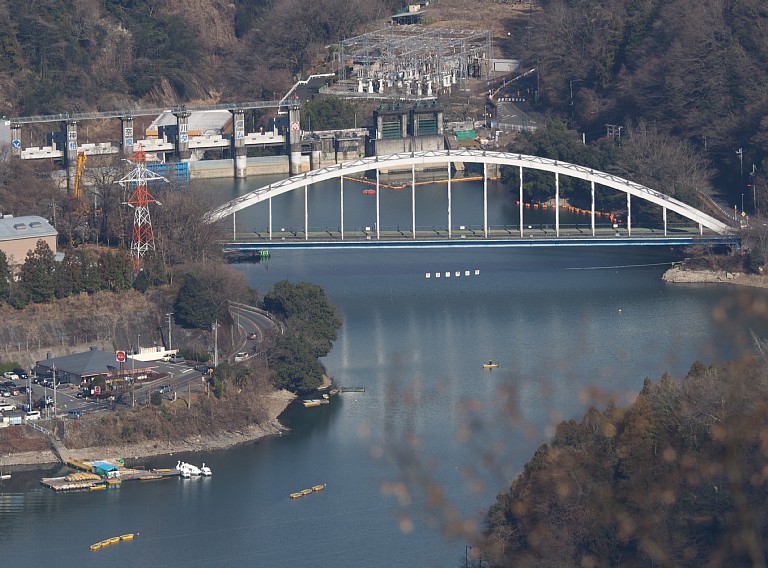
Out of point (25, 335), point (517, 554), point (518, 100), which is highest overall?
point (518, 100)

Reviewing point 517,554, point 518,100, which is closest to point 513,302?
point 517,554

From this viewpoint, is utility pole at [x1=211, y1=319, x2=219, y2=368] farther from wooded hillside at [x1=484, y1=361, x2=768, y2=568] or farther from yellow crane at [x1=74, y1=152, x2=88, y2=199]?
yellow crane at [x1=74, y1=152, x2=88, y2=199]

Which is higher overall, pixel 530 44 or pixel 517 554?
pixel 530 44

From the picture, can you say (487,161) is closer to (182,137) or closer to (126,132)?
(182,137)

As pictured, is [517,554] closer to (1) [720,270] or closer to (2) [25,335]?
(2) [25,335]

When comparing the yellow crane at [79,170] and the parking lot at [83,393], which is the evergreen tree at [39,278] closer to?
the parking lot at [83,393]
